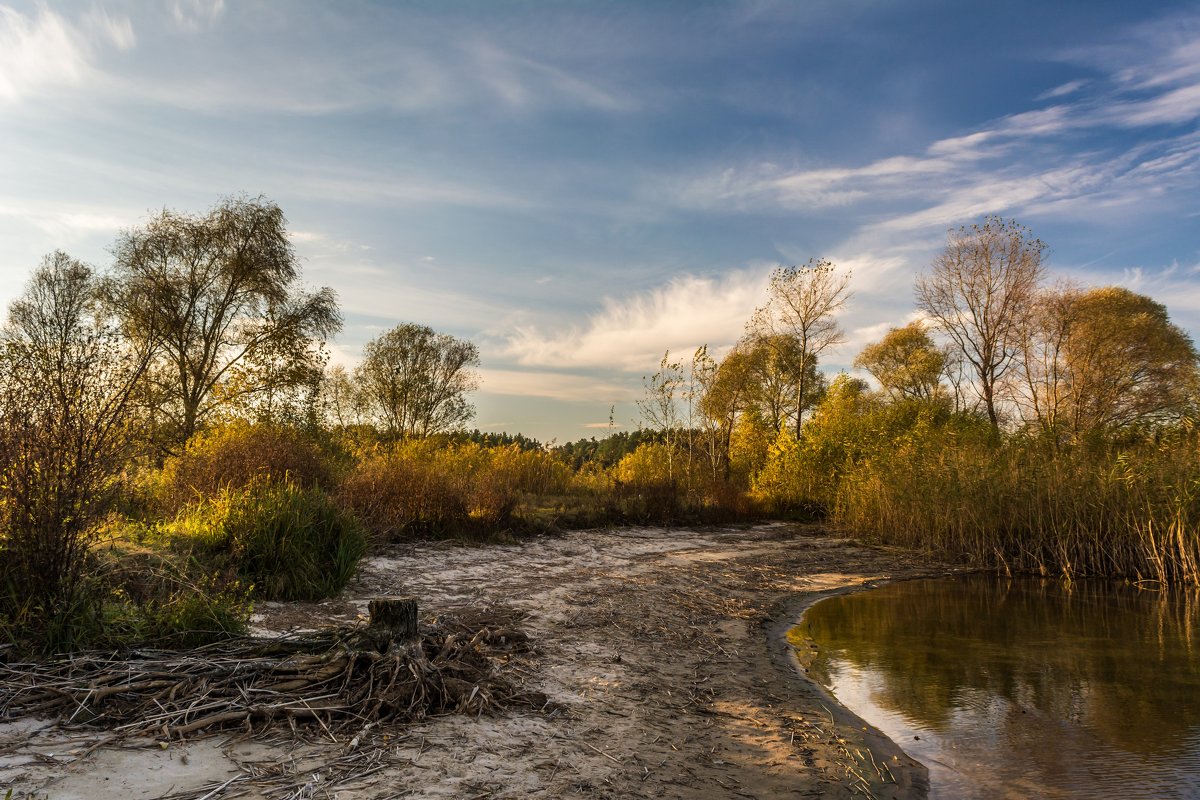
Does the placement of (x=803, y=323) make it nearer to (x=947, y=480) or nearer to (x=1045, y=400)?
(x=1045, y=400)

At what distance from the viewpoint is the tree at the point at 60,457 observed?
4.83 meters

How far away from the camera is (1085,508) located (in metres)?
12.9

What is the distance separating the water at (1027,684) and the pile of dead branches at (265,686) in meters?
3.12

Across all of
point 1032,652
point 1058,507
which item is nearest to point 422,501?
point 1032,652

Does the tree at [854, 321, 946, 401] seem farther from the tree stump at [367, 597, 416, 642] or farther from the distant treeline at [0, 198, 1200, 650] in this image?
the tree stump at [367, 597, 416, 642]

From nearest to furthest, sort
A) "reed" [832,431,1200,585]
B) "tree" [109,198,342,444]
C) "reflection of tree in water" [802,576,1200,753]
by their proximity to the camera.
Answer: "reflection of tree in water" [802,576,1200,753], "reed" [832,431,1200,585], "tree" [109,198,342,444]

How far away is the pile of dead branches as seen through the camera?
386cm

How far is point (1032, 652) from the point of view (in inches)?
296

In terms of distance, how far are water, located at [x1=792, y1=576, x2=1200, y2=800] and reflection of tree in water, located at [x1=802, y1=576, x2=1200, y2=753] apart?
0.06 ft

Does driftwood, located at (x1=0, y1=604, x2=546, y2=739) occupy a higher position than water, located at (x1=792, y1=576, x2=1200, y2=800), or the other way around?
driftwood, located at (x1=0, y1=604, x2=546, y2=739)

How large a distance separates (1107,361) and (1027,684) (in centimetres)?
2789

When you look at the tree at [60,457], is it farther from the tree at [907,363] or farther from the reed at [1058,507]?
the tree at [907,363]

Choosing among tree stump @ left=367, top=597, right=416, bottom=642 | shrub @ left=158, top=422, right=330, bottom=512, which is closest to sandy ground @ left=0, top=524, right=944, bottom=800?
tree stump @ left=367, top=597, right=416, bottom=642

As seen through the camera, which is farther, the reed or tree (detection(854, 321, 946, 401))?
tree (detection(854, 321, 946, 401))
